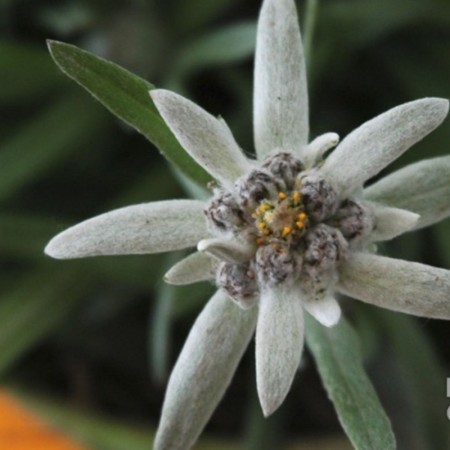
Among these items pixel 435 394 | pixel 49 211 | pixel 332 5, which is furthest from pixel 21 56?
pixel 435 394

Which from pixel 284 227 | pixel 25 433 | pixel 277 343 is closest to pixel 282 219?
pixel 284 227

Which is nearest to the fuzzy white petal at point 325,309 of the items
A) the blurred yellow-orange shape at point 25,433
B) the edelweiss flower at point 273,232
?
the edelweiss flower at point 273,232

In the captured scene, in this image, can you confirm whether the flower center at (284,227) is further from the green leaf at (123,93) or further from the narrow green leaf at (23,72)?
the narrow green leaf at (23,72)

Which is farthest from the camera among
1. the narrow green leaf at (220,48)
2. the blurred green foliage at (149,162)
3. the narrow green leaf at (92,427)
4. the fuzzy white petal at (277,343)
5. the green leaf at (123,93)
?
the narrow green leaf at (92,427)

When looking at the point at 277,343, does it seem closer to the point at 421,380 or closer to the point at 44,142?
the point at 421,380

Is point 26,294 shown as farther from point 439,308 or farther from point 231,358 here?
point 439,308

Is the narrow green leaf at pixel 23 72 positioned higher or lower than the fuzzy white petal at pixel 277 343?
higher

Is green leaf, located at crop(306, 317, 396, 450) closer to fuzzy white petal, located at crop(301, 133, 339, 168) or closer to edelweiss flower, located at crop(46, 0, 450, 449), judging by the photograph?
edelweiss flower, located at crop(46, 0, 450, 449)
